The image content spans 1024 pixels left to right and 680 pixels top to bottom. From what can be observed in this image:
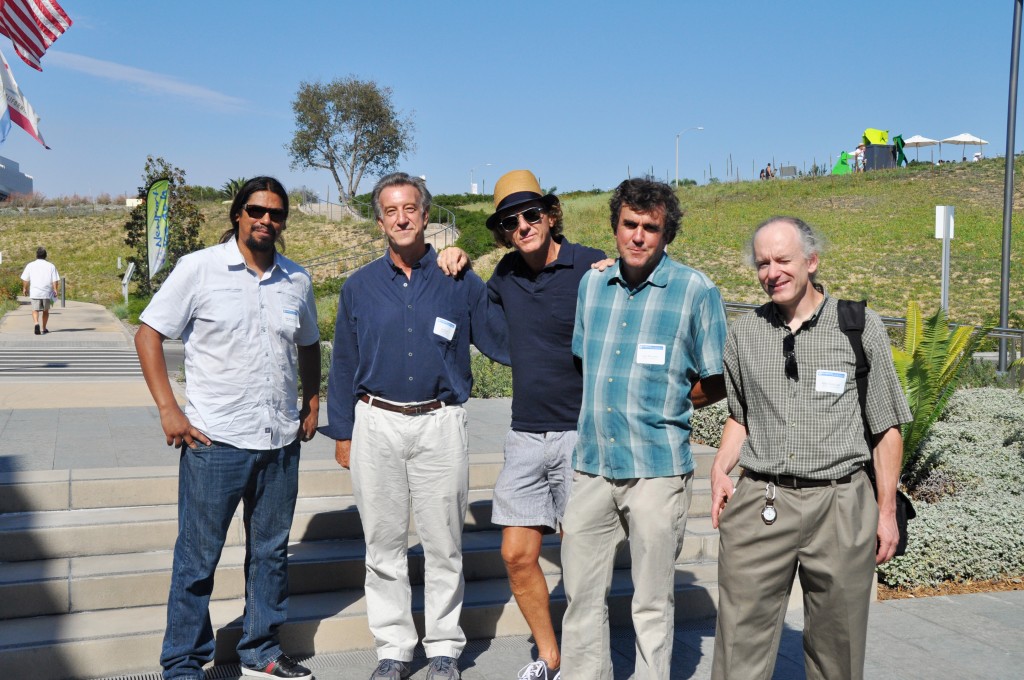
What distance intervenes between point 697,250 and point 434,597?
33.7m

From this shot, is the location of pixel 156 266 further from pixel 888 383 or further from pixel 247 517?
pixel 888 383

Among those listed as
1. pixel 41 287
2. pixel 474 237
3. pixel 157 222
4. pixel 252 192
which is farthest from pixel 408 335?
pixel 474 237

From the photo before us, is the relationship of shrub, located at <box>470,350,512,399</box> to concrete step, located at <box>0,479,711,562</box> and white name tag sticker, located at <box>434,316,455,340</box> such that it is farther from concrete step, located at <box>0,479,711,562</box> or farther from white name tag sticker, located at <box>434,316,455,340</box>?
white name tag sticker, located at <box>434,316,455,340</box>

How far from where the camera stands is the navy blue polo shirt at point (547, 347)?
384cm

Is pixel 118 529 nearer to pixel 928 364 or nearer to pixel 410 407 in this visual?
pixel 410 407

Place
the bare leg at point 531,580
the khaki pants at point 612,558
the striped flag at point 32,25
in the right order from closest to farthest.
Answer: the khaki pants at point 612,558 → the bare leg at point 531,580 → the striped flag at point 32,25

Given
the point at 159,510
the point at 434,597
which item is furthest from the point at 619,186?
the point at 159,510

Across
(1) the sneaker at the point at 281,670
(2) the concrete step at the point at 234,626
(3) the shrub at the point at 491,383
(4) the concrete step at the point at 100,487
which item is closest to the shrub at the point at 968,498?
(2) the concrete step at the point at 234,626

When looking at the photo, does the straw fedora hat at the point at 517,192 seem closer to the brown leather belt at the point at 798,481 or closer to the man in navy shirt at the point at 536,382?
the man in navy shirt at the point at 536,382

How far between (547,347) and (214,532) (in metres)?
1.53

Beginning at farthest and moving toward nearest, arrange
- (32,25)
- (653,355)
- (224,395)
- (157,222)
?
(157,222)
(32,25)
(224,395)
(653,355)

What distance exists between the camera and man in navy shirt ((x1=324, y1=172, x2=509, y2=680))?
3.95 meters

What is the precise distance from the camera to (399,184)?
13.0ft

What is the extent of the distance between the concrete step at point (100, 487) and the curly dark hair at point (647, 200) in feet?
6.55
